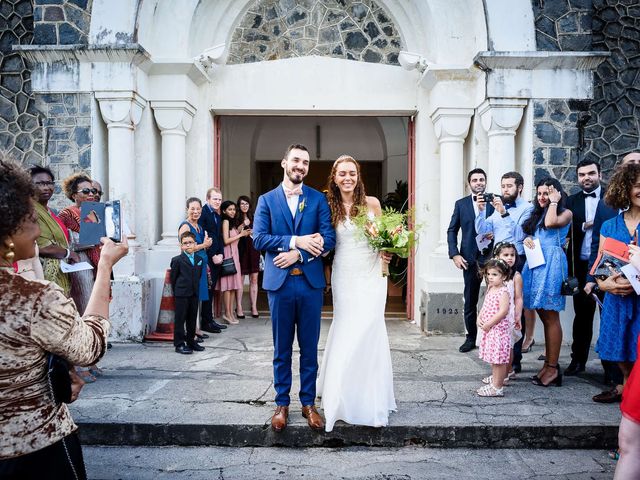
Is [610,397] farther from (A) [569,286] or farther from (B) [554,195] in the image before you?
(B) [554,195]

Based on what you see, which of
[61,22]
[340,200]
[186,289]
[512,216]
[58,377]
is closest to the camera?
[58,377]

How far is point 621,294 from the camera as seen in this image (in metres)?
3.95

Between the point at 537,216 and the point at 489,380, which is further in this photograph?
the point at 537,216

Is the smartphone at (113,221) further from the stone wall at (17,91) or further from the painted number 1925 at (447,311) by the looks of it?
the stone wall at (17,91)

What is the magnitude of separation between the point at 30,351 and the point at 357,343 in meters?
2.51

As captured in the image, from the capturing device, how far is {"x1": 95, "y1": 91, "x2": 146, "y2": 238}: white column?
23.0 feet

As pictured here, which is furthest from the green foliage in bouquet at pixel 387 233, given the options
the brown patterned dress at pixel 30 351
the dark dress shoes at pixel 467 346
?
the dark dress shoes at pixel 467 346

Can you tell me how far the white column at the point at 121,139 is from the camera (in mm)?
6996

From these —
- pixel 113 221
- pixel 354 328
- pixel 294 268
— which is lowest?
pixel 354 328

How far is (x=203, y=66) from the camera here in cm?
765

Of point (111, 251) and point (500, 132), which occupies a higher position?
point (500, 132)

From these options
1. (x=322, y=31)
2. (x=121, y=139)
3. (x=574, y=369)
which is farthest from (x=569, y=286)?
(x=121, y=139)

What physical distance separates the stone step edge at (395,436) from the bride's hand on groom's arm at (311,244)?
4.04 feet

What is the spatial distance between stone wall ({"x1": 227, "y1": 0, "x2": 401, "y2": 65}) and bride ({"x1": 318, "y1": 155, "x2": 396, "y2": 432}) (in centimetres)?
434
